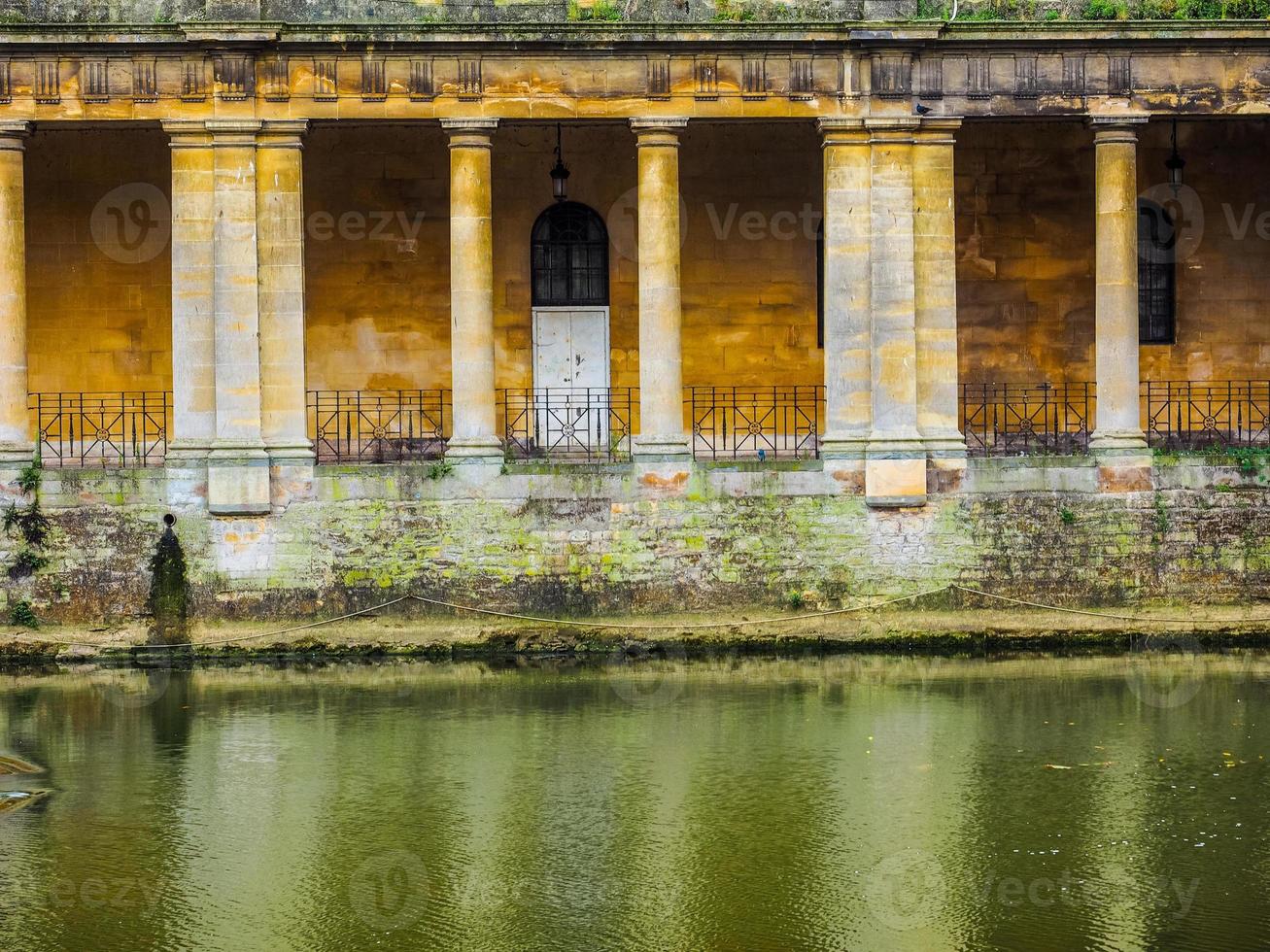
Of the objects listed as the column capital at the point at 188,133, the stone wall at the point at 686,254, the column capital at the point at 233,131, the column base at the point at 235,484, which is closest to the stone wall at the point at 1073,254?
the stone wall at the point at 686,254

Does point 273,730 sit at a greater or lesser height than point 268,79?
lesser

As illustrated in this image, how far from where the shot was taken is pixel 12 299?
2470 centimetres

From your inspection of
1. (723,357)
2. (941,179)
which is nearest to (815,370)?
(723,357)

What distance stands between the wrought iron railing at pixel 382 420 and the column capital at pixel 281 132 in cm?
427

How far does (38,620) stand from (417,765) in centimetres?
807

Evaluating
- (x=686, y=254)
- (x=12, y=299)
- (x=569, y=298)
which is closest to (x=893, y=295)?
(x=686, y=254)

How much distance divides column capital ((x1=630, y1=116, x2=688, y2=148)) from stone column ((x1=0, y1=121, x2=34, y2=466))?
760 cm

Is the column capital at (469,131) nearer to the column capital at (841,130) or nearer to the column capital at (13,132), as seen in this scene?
the column capital at (841,130)

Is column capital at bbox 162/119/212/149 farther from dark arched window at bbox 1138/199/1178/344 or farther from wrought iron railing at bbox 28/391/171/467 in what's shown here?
dark arched window at bbox 1138/199/1178/344

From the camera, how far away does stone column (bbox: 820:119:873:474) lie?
25.3 m

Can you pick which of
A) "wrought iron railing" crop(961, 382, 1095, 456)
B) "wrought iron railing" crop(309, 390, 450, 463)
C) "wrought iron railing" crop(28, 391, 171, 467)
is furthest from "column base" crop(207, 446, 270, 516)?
"wrought iron railing" crop(961, 382, 1095, 456)

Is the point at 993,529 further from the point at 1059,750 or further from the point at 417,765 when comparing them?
the point at 417,765

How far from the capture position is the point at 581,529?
24.8m

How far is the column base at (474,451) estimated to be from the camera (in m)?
24.8
